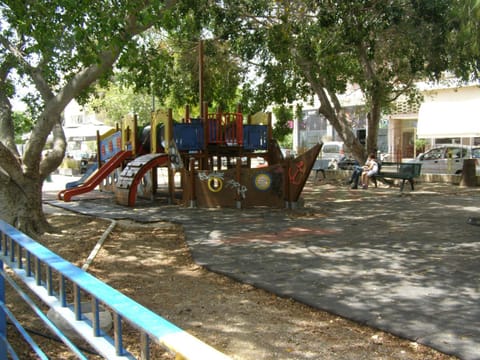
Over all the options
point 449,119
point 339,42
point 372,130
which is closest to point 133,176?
point 339,42

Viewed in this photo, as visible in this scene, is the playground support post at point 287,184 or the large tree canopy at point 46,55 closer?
the large tree canopy at point 46,55

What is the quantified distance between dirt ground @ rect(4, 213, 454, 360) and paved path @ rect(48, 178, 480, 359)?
0.65 feet

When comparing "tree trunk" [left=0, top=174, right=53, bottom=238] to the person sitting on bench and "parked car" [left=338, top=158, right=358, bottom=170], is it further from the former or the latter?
"parked car" [left=338, top=158, right=358, bottom=170]

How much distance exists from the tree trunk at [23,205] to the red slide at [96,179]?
636cm

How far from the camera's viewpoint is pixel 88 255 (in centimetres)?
752

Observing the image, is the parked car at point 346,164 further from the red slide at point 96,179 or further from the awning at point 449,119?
the red slide at point 96,179

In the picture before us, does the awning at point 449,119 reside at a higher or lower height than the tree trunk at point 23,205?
higher

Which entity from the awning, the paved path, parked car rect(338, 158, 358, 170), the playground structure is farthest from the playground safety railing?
the awning

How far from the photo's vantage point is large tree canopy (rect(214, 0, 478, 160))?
493 inches

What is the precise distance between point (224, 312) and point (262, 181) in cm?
777

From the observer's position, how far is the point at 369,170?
17.5 metres

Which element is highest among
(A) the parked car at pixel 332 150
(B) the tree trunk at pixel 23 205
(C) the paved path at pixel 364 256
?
(A) the parked car at pixel 332 150

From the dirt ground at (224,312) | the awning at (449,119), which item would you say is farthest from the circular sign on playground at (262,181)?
Result: the awning at (449,119)

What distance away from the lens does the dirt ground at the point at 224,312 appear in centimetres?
403
